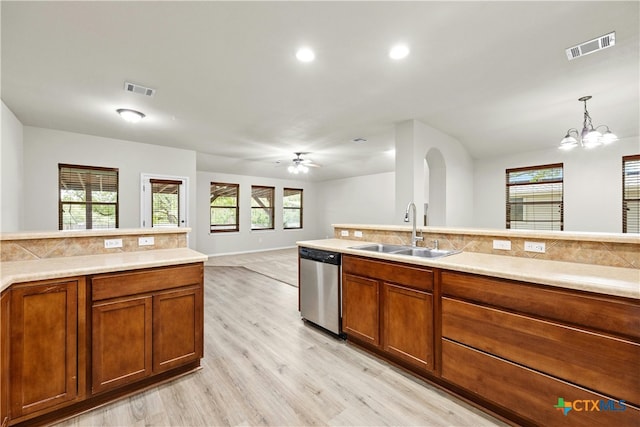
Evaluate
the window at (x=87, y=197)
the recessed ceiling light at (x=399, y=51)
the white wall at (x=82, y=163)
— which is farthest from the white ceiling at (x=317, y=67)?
the window at (x=87, y=197)

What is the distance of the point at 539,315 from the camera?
1.54 meters

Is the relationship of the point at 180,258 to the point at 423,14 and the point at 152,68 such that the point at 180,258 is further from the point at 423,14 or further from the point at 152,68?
the point at 423,14

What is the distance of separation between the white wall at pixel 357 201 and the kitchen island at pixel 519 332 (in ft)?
19.2

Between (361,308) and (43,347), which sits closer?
(43,347)

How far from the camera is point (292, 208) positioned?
10172mm

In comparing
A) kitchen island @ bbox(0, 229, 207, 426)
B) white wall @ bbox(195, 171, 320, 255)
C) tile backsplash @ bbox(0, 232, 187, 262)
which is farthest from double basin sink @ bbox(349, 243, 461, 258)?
white wall @ bbox(195, 171, 320, 255)

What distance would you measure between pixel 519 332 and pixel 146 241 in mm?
2945

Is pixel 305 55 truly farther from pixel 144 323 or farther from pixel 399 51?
pixel 144 323

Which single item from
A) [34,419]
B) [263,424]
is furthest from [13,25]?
[263,424]

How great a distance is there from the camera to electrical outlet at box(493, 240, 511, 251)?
218cm

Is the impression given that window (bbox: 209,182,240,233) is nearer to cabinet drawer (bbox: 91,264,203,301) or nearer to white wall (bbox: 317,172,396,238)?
white wall (bbox: 317,172,396,238)

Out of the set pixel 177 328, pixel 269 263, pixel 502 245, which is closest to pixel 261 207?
pixel 269 263

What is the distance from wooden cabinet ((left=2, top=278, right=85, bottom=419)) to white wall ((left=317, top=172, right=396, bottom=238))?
7171mm

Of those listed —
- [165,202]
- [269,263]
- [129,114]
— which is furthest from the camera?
[269,263]
